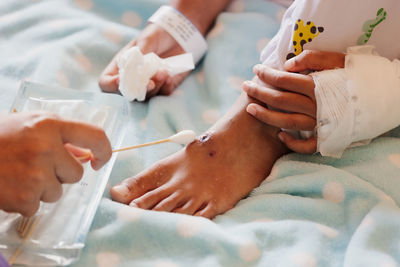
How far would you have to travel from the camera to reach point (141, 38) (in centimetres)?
113

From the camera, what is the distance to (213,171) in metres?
Answer: 0.91

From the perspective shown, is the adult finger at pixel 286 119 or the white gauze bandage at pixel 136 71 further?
the white gauze bandage at pixel 136 71

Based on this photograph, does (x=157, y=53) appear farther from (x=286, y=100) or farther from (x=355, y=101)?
(x=355, y=101)

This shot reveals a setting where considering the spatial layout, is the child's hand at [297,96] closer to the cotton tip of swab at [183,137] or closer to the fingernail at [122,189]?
the cotton tip of swab at [183,137]

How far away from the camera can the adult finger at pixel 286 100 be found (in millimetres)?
872

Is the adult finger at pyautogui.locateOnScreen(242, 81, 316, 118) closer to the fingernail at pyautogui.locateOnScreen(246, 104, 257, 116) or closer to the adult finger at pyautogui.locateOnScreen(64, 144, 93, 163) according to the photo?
the fingernail at pyautogui.locateOnScreen(246, 104, 257, 116)

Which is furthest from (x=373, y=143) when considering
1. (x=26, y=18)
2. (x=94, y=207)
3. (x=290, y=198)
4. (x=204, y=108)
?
(x=26, y=18)

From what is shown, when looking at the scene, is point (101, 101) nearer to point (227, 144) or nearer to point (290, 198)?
point (227, 144)

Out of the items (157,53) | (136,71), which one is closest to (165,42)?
(157,53)

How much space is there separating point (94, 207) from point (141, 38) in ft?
1.63

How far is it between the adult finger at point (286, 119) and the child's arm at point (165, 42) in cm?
24

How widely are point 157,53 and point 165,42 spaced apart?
33 mm

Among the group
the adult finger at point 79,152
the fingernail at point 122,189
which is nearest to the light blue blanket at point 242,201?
the fingernail at point 122,189

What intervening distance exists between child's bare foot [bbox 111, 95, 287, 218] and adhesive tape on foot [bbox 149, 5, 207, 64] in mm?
254
